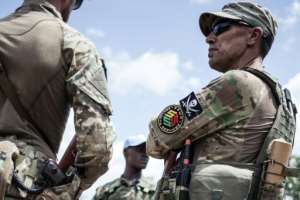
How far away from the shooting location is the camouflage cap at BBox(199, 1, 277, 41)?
418 centimetres

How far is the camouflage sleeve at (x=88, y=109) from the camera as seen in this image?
3.25m

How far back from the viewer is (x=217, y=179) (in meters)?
3.56

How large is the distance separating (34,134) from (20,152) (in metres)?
0.16

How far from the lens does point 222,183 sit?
3.54m

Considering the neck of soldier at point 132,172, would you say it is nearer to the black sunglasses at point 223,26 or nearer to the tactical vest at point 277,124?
the black sunglasses at point 223,26

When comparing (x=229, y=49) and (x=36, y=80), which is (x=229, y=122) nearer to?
(x=229, y=49)

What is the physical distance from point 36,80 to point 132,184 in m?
4.89

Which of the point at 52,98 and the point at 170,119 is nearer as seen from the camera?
the point at 52,98

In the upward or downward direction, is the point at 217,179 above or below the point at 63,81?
below

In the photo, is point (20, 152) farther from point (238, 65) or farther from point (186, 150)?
point (238, 65)

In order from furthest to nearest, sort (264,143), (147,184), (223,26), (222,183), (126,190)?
(147,184) → (126,190) → (223,26) → (264,143) → (222,183)

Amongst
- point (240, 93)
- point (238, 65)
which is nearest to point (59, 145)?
point (240, 93)

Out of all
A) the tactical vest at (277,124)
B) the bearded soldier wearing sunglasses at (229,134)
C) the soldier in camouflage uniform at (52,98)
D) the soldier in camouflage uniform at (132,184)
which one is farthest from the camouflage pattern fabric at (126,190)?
the soldier in camouflage uniform at (52,98)

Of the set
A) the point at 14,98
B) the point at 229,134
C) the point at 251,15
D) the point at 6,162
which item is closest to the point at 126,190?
the point at 251,15
